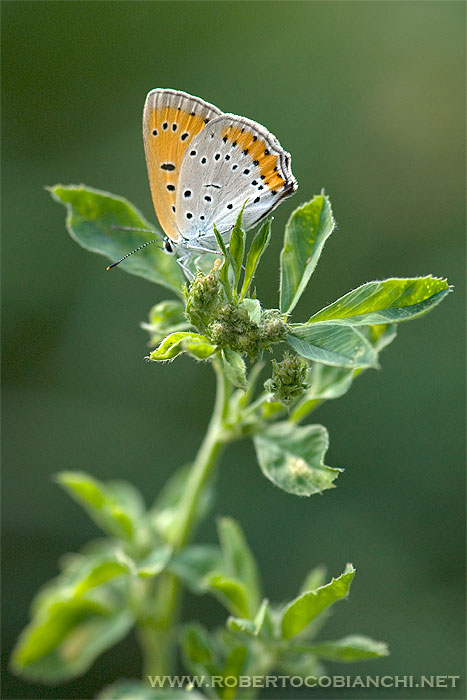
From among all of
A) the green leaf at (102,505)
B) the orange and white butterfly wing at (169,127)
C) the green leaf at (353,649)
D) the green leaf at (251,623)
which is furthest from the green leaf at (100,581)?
the orange and white butterfly wing at (169,127)

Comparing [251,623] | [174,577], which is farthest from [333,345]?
[174,577]

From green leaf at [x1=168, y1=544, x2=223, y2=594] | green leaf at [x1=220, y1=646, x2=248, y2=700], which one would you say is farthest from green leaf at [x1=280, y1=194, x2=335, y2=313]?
green leaf at [x1=220, y1=646, x2=248, y2=700]

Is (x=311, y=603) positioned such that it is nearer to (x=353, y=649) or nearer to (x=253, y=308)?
(x=353, y=649)

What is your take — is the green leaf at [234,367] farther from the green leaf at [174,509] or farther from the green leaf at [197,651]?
the green leaf at [197,651]

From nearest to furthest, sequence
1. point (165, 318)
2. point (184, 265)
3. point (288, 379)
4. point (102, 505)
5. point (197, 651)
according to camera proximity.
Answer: point (288, 379)
point (165, 318)
point (197, 651)
point (184, 265)
point (102, 505)

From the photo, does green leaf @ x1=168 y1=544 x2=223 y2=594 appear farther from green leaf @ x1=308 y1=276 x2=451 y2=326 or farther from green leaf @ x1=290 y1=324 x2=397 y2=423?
green leaf @ x1=308 y1=276 x2=451 y2=326

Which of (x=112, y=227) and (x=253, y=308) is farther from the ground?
(x=112, y=227)

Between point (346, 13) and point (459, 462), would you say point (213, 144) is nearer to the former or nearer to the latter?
point (459, 462)
